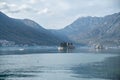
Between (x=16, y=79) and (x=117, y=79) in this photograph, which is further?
(x=16, y=79)

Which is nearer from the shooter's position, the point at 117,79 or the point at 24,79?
the point at 117,79

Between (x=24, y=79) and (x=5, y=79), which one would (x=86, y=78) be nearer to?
(x=24, y=79)

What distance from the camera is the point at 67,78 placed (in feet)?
302

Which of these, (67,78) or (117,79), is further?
(67,78)

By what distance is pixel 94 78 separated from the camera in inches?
3533

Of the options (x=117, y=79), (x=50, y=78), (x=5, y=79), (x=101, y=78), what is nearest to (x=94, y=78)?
(x=101, y=78)

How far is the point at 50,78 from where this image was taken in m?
91.8

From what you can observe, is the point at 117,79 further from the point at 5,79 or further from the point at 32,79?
the point at 5,79

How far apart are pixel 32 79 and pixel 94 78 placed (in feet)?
63.1

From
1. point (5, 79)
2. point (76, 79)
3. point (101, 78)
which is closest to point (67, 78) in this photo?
point (76, 79)

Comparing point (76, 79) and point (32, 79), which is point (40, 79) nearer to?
point (32, 79)

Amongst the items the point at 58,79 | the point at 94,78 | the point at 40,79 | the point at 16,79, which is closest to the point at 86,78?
the point at 94,78

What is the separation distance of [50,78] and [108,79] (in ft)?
59.7

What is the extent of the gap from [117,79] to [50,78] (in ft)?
68.9
